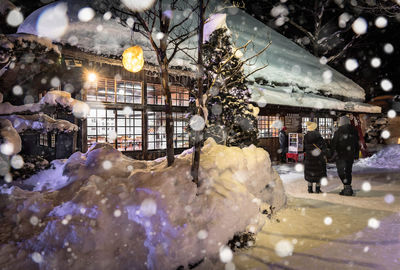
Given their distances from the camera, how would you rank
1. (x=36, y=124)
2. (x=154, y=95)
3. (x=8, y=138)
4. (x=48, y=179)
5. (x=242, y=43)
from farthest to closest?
(x=242, y=43), (x=154, y=95), (x=48, y=179), (x=36, y=124), (x=8, y=138)

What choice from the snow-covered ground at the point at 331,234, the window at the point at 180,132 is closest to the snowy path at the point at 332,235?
the snow-covered ground at the point at 331,234

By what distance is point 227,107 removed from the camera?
26.8ft

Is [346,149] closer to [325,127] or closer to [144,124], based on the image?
[144,124]

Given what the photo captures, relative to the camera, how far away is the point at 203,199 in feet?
12.5

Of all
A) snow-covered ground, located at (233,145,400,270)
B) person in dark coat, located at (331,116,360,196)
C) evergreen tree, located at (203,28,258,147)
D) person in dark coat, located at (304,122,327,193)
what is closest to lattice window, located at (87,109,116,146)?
evergreen tree, located at (203,28,258,147)

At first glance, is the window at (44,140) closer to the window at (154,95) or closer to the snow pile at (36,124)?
the snow pile at (36,124)

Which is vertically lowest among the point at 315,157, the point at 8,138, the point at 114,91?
the point at 315,157

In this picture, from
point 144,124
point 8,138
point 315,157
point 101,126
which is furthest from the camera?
point 144,124

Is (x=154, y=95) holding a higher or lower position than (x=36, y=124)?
higher

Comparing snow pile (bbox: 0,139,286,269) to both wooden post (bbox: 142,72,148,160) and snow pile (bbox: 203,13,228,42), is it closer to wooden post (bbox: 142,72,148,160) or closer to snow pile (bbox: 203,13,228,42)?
wooden post (bbox: 142,72,148,160)

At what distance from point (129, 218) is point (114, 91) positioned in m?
6.17

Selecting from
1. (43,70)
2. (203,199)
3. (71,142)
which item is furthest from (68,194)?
(71,142)

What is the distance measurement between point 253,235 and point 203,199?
116 centimetres

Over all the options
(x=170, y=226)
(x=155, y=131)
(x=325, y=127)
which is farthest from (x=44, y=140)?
(x=325, y=127)
